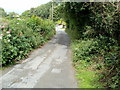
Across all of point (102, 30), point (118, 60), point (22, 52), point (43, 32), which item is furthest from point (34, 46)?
point (118, 60)

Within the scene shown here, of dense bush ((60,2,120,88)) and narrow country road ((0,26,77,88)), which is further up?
dense bush ((60,2,120,88))

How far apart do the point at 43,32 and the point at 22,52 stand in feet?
20.3

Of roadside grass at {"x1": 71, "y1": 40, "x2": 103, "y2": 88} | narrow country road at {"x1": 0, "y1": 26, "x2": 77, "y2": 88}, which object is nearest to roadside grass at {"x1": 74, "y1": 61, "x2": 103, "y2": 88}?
roadside grass at {"x1": 71, "y1": 40, "x2": 103, "y2": 88}

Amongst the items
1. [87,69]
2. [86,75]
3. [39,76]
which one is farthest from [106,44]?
[39,76]

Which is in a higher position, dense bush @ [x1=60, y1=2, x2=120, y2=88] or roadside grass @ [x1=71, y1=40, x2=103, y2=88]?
dense bush @ [x1=60, y1=2, x2=120, y2=88]

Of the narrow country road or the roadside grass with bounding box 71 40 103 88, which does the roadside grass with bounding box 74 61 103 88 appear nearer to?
the roadside grass with bounding box 71 40 103 88

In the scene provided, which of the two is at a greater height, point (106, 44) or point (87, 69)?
point (106, 44)

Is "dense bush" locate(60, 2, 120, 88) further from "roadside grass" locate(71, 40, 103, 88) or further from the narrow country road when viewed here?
the narrow country road

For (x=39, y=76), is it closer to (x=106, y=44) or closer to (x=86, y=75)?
(x=86, y=75)

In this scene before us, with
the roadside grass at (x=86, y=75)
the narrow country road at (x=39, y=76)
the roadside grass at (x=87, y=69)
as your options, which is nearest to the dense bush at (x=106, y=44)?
the roadside grass at (x=87, y=69)

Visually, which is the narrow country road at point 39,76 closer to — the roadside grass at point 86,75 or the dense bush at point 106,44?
the roadside grass at point 86,75

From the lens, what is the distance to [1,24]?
6762 millimetres

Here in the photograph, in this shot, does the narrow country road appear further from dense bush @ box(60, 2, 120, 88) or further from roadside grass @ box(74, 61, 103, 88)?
dense bush @ box(60, 2, 120, 88)

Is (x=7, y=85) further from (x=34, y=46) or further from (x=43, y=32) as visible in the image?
(x=43, y=32)
